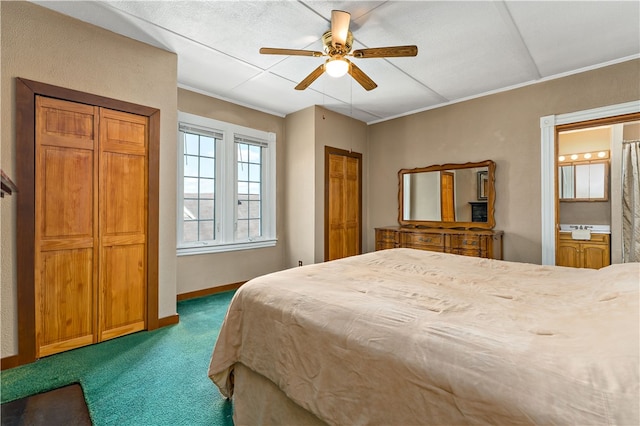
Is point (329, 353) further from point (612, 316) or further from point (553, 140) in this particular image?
point (553, 140)

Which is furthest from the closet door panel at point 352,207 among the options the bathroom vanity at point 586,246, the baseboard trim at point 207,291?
the bathroom vanity at point 586,246

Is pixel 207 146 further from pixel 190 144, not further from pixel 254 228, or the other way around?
pixel 254 228

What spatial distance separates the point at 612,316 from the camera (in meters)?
1.01

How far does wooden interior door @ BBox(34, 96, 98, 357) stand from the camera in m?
2.29

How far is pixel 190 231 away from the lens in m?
3.89

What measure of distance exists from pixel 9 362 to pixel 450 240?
4.53 meters

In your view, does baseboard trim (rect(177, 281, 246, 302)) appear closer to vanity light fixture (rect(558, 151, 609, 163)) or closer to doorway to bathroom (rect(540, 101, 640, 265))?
doorway to bathroom (rect(540, 101, 640, 265))

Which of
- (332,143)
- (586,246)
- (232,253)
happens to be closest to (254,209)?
(232,253)

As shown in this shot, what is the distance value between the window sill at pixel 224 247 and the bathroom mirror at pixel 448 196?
2.26m

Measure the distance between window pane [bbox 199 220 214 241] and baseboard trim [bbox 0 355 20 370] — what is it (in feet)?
6.78

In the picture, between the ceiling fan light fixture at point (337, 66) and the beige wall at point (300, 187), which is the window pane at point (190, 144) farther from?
the ceiling fan light fixture at point (337, 66)

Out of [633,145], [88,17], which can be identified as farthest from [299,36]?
[633,145]

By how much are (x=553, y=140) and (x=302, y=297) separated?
12.2 feet

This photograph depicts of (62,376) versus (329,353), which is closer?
(329,353)
